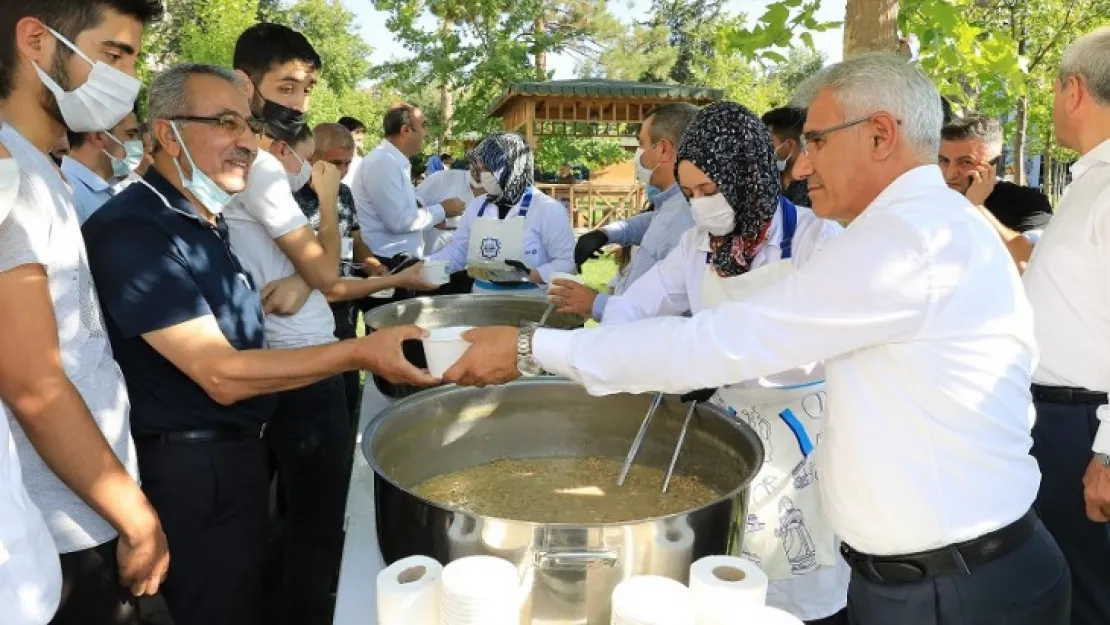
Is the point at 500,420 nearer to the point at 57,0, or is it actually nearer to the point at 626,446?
the point at 626,446

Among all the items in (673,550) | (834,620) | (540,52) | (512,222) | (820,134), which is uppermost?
(540,52)

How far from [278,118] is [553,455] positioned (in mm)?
1763

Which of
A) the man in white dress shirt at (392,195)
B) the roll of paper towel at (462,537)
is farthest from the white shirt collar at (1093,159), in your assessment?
the man in white dress shirt at (392,195)

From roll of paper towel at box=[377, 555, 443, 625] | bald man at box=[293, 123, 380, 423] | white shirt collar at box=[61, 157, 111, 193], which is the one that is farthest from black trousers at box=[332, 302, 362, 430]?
roll of paper towel at box=[377, 555, 443, 625]

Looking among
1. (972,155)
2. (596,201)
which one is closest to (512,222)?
(972,155)

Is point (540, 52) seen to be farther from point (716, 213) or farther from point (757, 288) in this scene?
point (757, 288)

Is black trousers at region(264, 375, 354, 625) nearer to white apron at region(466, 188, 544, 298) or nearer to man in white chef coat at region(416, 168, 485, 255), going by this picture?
white apron at region(466, 188, 544, 298)

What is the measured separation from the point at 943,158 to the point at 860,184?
2070 mm

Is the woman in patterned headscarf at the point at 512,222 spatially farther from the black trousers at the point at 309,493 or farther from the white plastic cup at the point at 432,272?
the black trousers at the point at 309,493

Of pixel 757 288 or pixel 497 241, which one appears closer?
pixel 757 288

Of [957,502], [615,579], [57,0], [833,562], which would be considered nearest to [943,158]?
[833,562]

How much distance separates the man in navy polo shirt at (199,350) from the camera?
5.43ft

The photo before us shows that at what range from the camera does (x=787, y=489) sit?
205cm

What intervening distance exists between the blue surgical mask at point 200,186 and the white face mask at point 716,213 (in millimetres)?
1321
